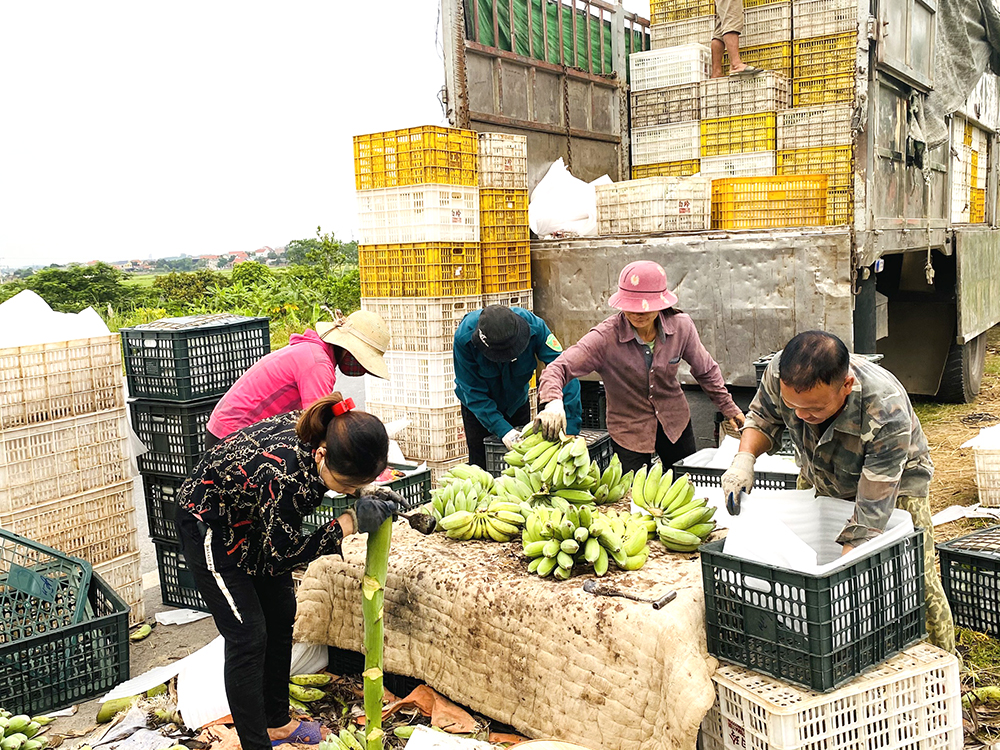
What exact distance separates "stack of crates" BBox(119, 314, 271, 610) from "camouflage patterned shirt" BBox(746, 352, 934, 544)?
11.5 feet

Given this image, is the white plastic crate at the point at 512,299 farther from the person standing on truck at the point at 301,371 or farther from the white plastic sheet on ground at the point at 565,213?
the person standing on truck at the point at 301,371

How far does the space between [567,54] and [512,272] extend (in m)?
3.24

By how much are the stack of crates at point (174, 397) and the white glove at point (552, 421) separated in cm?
232

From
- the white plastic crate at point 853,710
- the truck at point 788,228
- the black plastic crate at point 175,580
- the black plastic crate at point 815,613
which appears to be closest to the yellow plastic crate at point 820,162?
the truck at point 788,228

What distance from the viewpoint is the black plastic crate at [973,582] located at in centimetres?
391

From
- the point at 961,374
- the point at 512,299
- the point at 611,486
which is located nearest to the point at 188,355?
the point at 611,486

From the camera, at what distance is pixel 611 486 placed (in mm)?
4281

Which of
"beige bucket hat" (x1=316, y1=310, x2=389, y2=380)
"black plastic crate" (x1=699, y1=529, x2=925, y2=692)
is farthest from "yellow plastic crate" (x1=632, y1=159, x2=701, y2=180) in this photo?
"black plastic crate" (x1=699, y1=529, x2=925, y2=692)

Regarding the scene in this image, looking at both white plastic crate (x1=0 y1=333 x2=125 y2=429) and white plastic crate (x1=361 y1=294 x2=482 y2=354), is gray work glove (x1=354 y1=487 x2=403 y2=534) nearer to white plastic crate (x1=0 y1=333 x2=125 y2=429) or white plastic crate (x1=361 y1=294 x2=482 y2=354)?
white plastic crate (x1=0 y1=333 x2=125 y2=429)

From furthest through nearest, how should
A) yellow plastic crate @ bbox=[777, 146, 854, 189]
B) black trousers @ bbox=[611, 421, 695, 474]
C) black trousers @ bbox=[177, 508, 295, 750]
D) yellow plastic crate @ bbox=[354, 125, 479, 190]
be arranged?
yellow plastic crate @ bbox=[777, 146, 854, 189]
yellow plastic crate @ bbox=[354, 125, 479, 190]
black trousers @ bbox=[611, 421, 695, 474]
black trousers @ bbox=[177, 508, 295, 750]

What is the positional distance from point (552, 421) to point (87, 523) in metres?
3.05

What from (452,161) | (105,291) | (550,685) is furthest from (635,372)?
(105,291)

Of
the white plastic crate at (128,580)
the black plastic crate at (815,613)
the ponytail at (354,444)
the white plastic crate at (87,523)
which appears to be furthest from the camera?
the white plastic crate at (128,580)

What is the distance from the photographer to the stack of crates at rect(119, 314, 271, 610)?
5.25m
